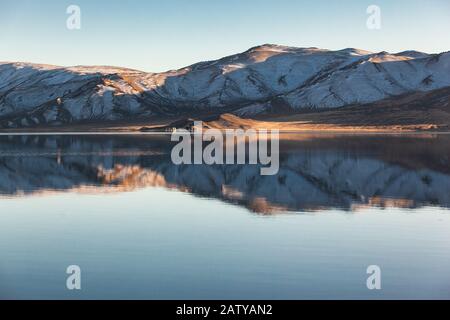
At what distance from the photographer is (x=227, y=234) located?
1212 inches

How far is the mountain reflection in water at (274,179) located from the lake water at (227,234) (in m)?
0.17

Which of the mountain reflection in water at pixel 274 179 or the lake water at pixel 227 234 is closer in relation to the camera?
the lake water at pixel 227 234

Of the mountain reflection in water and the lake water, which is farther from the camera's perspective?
the mountain reflection in water

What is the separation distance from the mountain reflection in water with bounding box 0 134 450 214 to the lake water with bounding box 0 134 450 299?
17cm

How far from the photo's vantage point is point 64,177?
58.8 meters

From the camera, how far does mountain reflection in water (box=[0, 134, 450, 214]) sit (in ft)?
142

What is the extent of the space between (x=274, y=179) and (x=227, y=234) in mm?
24579

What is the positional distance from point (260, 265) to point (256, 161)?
50.8 m

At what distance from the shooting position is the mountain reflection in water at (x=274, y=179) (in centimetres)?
4338

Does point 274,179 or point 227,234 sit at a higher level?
point 274,179

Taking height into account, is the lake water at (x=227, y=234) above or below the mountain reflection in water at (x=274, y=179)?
below

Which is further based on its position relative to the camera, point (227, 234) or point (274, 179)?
point (274, 179)

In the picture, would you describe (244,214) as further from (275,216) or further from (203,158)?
(203,158)
